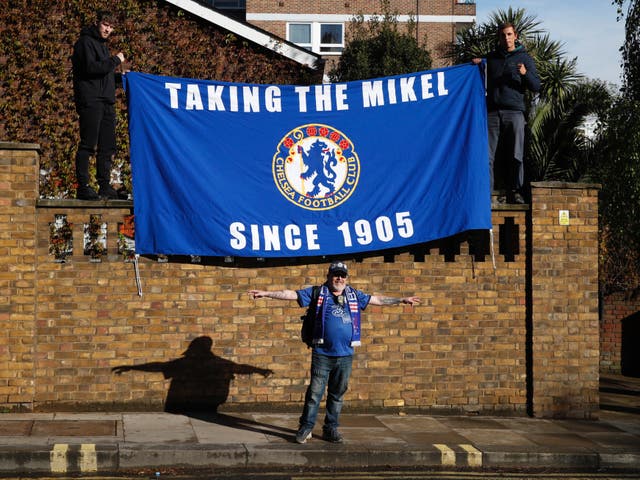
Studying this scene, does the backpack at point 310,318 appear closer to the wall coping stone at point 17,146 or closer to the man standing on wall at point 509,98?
the man standing on wall at point 509,98

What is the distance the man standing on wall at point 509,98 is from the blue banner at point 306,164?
1.27 ft

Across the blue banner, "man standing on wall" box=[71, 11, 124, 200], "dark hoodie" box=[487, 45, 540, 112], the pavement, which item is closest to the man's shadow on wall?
the pavement

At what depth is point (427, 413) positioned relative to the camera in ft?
39.2

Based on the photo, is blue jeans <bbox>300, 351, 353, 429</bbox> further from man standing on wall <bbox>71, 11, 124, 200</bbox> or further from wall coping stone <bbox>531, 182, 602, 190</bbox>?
wall coping stone <bbox>531, 182, 602, 190</bbox>

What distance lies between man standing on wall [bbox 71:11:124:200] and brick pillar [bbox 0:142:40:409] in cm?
71

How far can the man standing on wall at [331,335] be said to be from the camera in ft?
32.3

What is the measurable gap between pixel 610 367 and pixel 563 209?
822cm

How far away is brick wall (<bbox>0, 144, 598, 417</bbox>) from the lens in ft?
36.2

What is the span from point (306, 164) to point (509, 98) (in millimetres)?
2830

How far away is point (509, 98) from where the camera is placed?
489 inches

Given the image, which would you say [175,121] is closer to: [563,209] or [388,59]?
[563,209]

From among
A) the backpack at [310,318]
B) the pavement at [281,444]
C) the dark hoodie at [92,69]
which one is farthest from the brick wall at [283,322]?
the backpack at [310,318]

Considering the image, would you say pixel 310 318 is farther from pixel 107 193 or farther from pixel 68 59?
pixel 68 59

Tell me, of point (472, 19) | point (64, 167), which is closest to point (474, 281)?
point (64, 167)
